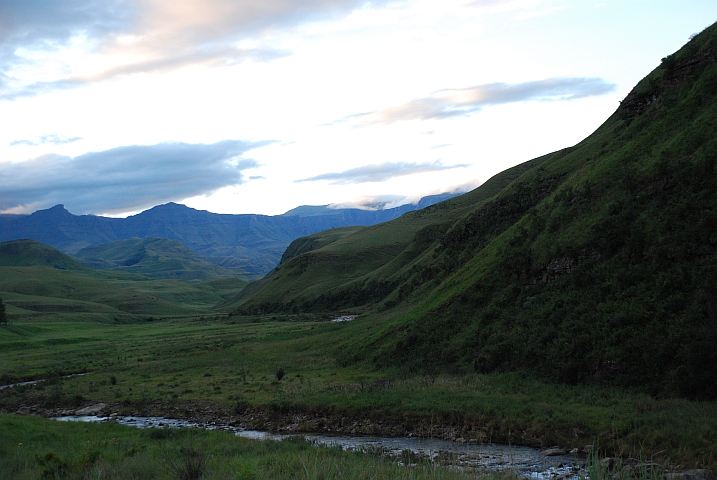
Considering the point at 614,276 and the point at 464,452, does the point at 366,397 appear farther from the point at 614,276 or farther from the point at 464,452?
the point at 614,276

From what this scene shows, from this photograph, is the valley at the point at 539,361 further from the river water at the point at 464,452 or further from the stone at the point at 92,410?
the river water at the point at 464,452

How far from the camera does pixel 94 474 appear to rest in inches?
567

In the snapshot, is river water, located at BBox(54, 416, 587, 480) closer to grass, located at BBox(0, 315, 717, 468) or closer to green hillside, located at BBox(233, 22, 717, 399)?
grass, located at BBox(0, 315, 717, 468)

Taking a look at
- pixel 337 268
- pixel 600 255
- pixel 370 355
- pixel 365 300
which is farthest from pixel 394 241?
pixel 600 255

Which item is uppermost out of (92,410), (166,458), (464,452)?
(166,458)

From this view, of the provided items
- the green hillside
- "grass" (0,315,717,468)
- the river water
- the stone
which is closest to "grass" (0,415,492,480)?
the river water

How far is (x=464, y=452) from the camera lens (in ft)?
78.6

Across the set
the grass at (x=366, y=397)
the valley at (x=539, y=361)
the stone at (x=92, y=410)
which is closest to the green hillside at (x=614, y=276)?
the valley at (x=539, y=361)

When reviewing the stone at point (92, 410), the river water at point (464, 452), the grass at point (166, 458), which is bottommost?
the stone at point (92, 410)

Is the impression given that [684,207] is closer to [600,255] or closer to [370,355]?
[600,255]

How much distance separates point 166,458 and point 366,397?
62.8ft

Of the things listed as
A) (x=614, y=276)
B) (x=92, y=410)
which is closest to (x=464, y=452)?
(x=614, y=276)

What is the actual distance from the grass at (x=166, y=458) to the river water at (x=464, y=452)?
293cm

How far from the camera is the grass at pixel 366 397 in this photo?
23.4 meters
